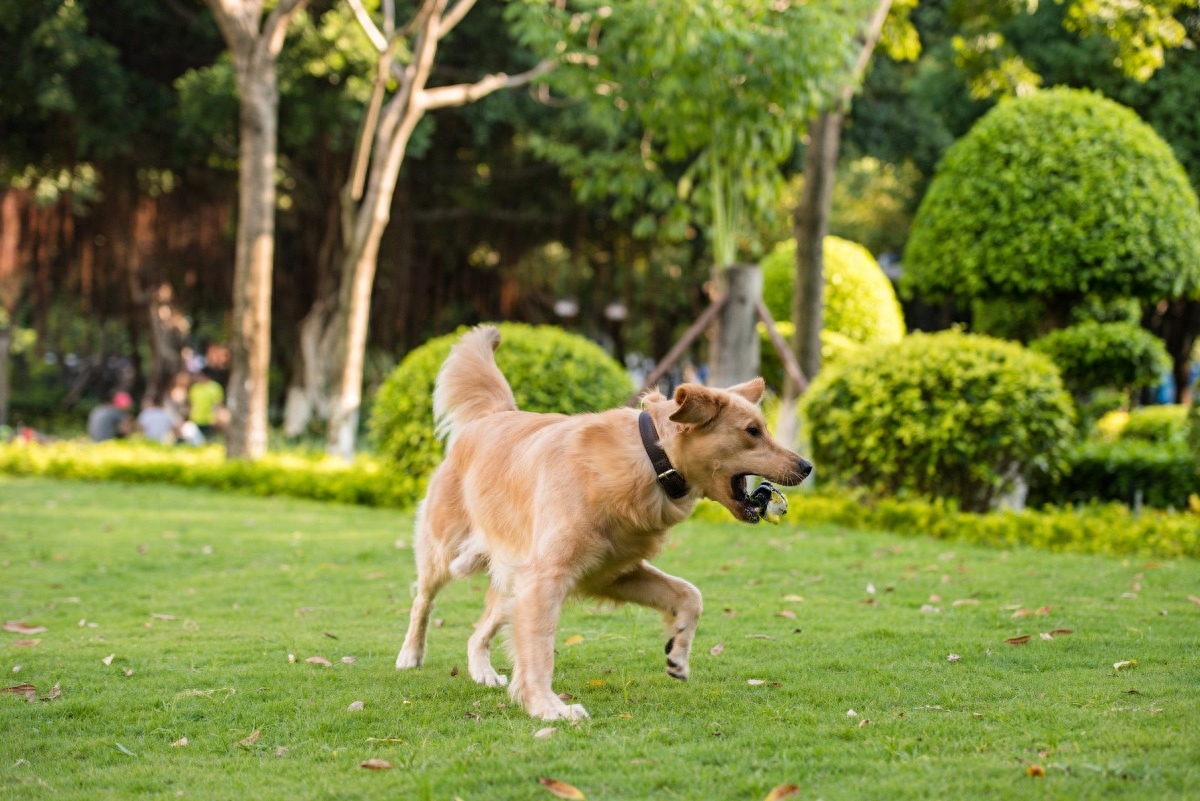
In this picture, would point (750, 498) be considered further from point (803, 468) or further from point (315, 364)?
point (315, 364)

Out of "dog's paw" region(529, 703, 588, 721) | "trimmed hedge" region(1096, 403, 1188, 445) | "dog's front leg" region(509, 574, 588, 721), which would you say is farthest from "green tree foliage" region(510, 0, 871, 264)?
"dog's paw" region(529, 703, 588, 721)

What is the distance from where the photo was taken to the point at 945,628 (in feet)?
21.2

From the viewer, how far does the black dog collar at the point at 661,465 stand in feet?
15.9

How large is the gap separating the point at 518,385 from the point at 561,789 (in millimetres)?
9165

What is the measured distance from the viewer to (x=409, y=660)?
5914 mm

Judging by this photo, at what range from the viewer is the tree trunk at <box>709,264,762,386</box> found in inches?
565

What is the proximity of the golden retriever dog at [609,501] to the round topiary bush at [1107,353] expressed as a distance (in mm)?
10508

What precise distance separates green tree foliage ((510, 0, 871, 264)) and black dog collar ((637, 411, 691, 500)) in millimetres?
8536

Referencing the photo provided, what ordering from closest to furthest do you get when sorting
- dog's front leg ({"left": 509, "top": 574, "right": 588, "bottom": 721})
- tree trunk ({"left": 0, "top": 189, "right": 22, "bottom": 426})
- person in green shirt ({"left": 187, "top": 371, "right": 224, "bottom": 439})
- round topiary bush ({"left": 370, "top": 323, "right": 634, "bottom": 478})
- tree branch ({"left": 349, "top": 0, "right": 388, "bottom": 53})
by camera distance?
dog's front leg ({"left": 509, "top": 574, "right": 588, "bottom": 721})
round topiary bush ({"left": 370, "top": 323, "right": 634, "bottom": 478})
tree branch ({"left": 349, "top": 0, "right": 388, "bottom": 53})
person in green shirt ({"left": 187, "top": 371, "right": 224, "bottom": 439})
tree trunk ({"left": 0, "top": 189, "right": 22, "bottom": 426})

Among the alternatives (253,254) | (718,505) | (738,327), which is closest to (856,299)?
(738,327)

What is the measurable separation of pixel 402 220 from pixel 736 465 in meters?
24.9

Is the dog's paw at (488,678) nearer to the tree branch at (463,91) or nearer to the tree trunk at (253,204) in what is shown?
the tree trunk at (253,204)

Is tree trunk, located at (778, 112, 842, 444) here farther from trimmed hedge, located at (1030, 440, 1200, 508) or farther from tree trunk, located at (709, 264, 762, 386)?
trimmed hedge, located at (1030, 440, 1200, 508)

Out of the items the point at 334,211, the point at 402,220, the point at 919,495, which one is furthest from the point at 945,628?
the point at 402,220
